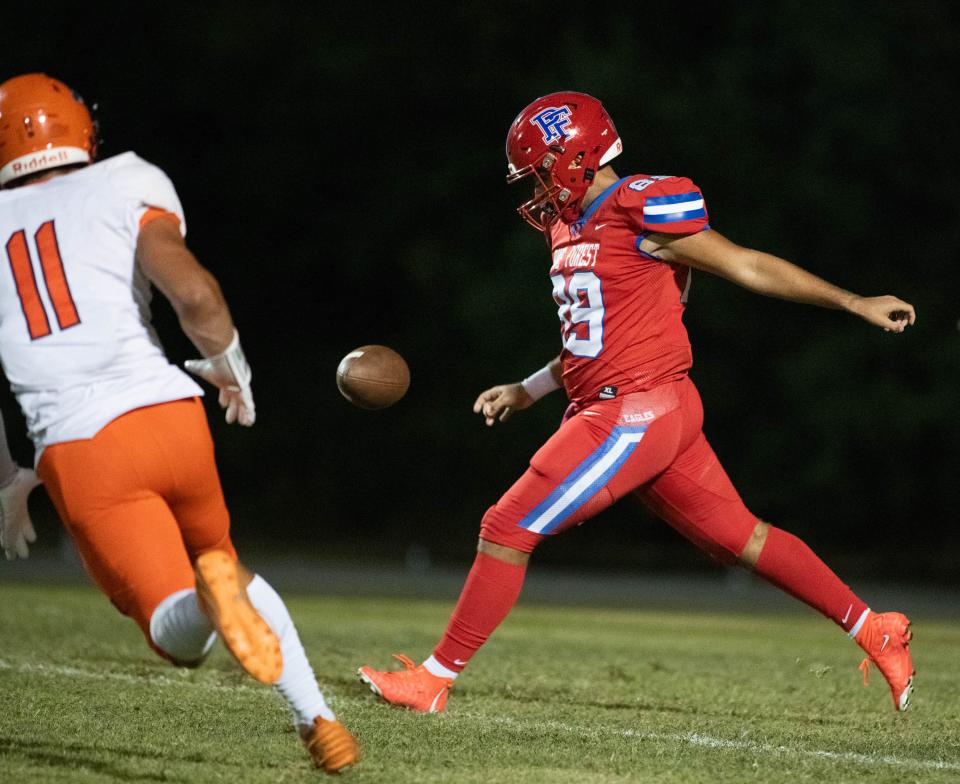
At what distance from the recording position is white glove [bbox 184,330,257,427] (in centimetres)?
365

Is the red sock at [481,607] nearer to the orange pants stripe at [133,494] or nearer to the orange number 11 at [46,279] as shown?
the orange pants stripe at [133,494]

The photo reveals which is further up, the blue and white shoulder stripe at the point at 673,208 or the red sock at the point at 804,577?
the blue and white shoulder stripe at the point at 673,208

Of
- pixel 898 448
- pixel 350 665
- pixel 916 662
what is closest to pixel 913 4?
pixel 898 448

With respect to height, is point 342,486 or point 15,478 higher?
point 15,478

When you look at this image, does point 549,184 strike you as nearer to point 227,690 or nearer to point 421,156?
point 227,690

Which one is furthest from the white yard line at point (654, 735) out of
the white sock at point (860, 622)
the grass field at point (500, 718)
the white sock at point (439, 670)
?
the white sock at point (860, 622)

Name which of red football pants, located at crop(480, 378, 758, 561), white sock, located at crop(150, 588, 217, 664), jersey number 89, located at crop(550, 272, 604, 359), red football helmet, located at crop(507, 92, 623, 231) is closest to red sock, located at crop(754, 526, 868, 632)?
red football pants, located at crop(480, 378, 758, 561)

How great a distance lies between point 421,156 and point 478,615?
59.1ft

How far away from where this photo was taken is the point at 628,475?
4.85 metres

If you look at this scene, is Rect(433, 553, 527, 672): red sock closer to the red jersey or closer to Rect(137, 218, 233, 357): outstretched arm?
the red jersey

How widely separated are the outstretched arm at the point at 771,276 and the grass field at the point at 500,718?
1352 millimetres

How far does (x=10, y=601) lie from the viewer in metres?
9.23

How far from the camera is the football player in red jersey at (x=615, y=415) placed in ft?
15.9

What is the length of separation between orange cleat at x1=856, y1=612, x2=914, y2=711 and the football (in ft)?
6.10
